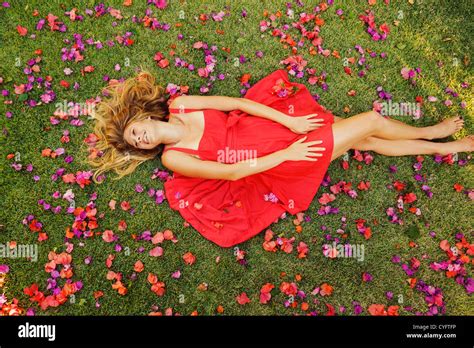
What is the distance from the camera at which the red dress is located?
5359 millimetres

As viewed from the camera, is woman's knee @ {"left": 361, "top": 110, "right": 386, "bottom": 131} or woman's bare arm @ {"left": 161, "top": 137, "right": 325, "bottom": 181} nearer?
woman's bare arm @ {"left": 161, "top": 137, "right": 325, "bottom": 181}

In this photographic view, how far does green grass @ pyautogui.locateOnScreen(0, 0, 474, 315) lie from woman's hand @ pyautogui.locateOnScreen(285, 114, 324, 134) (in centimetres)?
82

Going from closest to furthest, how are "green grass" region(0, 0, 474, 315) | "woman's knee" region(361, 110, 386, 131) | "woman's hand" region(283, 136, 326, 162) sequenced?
"woman's hand" region(283, 136, 326, 162) → "woman's knee" region(361, 110, 386, 131) → "green grass" region(0, 0, 474, 315)

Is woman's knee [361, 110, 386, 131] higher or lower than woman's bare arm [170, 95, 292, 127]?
lower

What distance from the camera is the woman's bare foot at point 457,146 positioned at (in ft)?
18.9

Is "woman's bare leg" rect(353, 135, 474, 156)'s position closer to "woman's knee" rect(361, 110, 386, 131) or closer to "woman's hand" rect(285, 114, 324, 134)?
"woman's knee" rect(361, 110, 386, 131)

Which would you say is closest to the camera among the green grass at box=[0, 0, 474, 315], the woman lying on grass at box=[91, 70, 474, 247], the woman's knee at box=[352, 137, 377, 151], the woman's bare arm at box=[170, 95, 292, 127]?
the woman lying on grass at box=[91, 70, 474, 247]

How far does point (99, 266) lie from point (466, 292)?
4.69 m

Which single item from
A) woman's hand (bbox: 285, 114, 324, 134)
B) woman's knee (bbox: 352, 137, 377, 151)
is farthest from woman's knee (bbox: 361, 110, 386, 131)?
woman's hand (bbox: 285, 114, 324, 134)

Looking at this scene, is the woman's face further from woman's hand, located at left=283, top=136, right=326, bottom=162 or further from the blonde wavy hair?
woman's hand, located at left=283, top=136, right=326, bottom=162

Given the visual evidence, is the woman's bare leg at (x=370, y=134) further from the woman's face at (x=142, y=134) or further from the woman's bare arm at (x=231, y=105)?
the woman's face at (x=142, y=134)

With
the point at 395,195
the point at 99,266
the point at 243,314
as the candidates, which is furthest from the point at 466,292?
the point at 99,266

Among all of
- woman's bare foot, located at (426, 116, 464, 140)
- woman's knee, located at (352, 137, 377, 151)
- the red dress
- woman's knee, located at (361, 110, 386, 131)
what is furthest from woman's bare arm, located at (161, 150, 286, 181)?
woman's bare foot, located at (426, 116, 464, 140)
